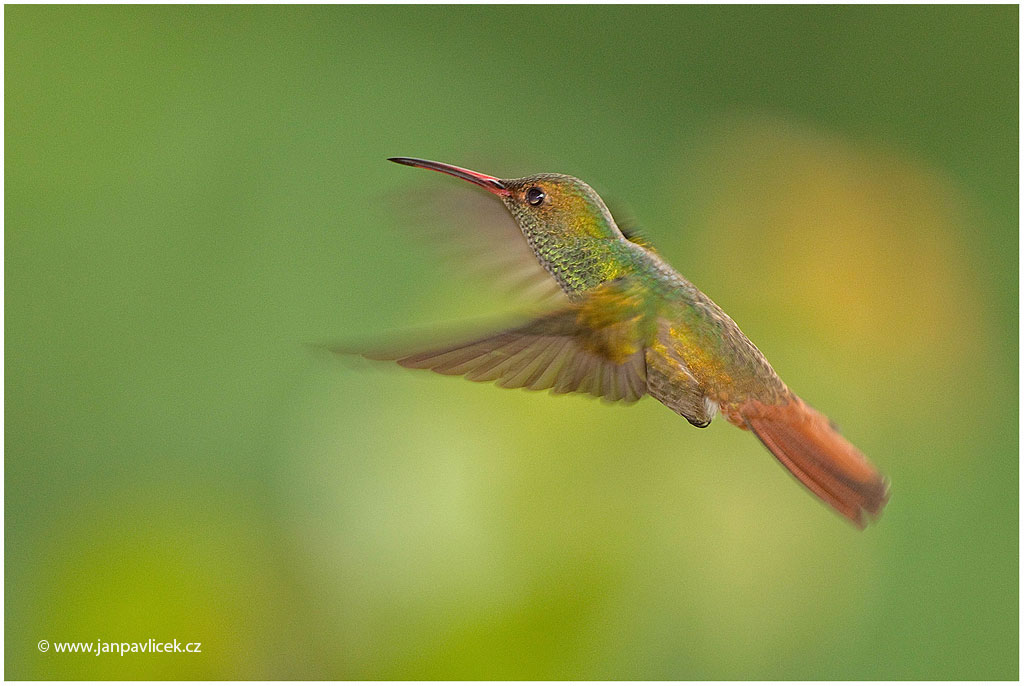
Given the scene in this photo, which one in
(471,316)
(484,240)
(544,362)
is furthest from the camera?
(471,316)

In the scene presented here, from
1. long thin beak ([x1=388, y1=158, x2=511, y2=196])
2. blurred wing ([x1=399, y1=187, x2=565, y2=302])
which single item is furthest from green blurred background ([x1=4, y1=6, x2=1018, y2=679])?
long thin beak ([x1=388, y1=158, x2=511, y2=196])

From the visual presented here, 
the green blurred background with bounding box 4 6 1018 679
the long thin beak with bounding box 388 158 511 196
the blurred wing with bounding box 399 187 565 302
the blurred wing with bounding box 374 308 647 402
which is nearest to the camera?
the blurred wing with bounding box 374 308 647 402

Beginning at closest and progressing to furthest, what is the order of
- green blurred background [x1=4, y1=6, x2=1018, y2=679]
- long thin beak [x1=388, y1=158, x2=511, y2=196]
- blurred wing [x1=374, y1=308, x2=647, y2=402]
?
blurred wing [x1=374, y1=308, x2=647, y2=402] < long thin beak [x1=388, y1=158, x2=511, y2=196] < green blurred background [x1=4, y1=6, x2=1018, y2=679]

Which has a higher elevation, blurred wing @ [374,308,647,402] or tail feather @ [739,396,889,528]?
blurred wing @ [374,308,647,402]

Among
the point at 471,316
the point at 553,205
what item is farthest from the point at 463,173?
the point at 471,316

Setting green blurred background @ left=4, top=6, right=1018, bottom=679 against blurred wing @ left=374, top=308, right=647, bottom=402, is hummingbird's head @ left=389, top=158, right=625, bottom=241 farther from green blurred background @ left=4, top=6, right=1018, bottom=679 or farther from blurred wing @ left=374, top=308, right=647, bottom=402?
green blurred background @ left=4, top=6, right=1018, bottom=679

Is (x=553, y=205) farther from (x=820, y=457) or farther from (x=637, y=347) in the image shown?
(x=820, y=457)

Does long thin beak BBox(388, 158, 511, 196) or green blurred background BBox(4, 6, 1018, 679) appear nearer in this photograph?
long thin beak BBox(388, 158, 511, 196)

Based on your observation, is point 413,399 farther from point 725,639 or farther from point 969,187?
point 969,187
